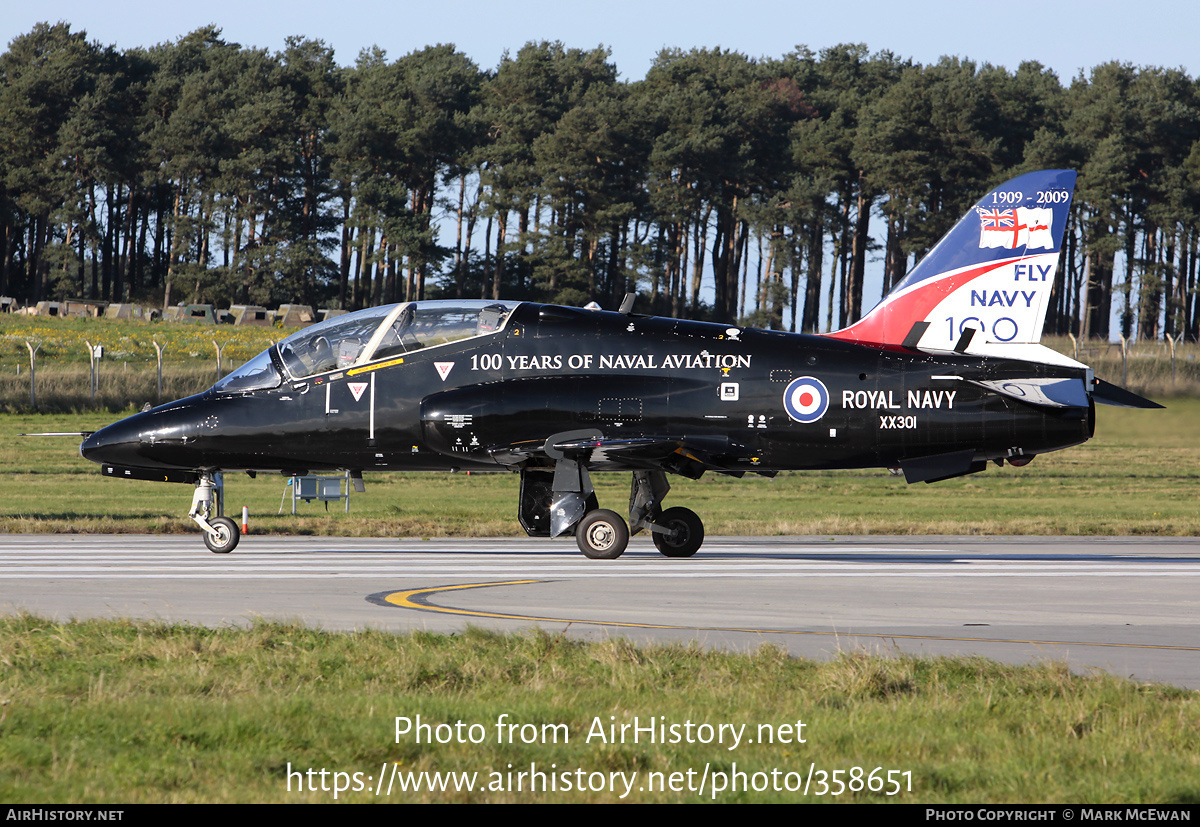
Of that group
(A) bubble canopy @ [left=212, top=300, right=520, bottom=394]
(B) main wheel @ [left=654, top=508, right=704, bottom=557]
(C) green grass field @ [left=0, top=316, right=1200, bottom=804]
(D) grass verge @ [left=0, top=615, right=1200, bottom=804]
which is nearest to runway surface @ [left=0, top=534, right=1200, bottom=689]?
(B) main wheel @ [left=654, top=508, right=704, bottom=557]

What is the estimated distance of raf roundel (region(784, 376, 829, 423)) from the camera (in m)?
17.2

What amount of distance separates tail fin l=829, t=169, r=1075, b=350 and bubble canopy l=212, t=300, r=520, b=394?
18.1 feet

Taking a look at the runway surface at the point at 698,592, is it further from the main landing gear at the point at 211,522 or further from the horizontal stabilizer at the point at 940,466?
the horizontal stabilizer at the point at 940,466

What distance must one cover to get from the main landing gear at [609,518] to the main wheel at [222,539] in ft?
14.3

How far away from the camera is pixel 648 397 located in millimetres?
17438

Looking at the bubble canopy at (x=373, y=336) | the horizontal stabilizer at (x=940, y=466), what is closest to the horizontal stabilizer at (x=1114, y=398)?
the horizontal stabilizer at (x=940, y=466)

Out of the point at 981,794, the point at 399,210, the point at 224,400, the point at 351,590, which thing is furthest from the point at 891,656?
the point at 399,210

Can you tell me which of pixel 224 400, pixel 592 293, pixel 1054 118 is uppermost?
pixel 1054 118

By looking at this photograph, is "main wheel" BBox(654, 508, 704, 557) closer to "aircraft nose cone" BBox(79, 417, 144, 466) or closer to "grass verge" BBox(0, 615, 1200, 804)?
"aircraft nose cone" BBox(79, 417, 144, 466)

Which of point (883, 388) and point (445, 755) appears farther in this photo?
point (883, 388)

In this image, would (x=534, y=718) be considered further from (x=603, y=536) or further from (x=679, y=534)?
(x=679, y=534)

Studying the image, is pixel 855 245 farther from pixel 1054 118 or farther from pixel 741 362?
pixel 741 362

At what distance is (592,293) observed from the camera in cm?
8662

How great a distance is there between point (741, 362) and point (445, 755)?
1146 centimetres
